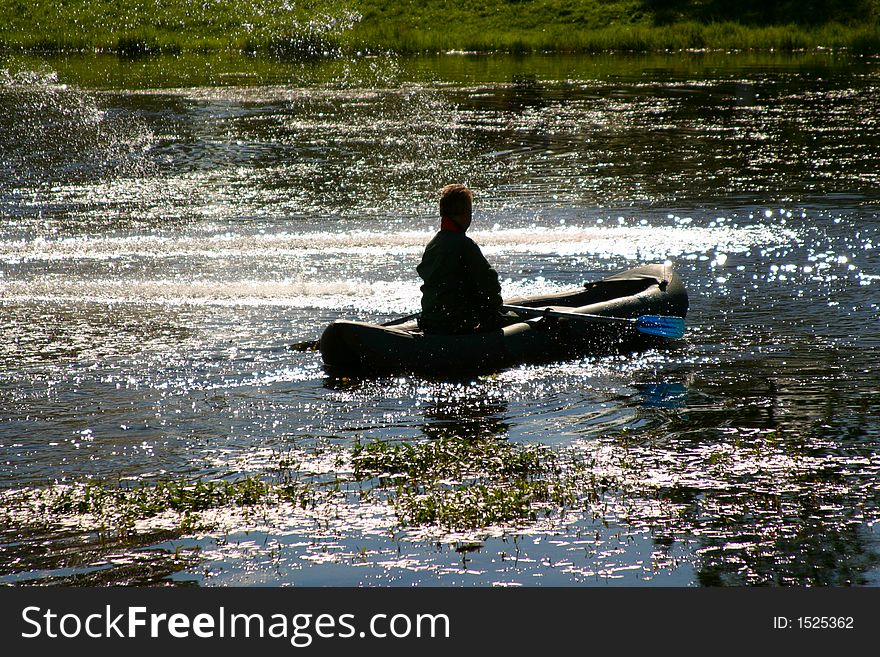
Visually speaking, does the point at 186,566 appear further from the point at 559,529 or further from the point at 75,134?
the point at 75,134

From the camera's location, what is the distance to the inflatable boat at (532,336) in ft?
30.8

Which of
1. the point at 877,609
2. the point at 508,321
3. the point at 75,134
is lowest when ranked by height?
the point at 877,609

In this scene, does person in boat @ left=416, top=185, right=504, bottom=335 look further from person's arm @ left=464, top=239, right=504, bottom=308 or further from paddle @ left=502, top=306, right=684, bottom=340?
paddle @ left=502, top=306, right=684, bottom=340

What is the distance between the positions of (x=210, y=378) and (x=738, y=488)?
4.50m

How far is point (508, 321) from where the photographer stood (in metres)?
10.0

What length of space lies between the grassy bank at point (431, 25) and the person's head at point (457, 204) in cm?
3251

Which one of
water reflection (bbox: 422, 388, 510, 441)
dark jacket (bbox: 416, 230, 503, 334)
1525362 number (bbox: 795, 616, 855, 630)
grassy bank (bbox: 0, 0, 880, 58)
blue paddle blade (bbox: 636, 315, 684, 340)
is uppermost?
grassy bank (bbox: 0, 0, 880, 58)

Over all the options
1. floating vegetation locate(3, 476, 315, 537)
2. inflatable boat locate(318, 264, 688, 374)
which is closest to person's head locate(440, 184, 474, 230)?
inflatable boat locate(318, 264, 688, 374)

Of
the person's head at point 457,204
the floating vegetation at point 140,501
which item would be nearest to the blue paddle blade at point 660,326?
the person's head at point 457,204

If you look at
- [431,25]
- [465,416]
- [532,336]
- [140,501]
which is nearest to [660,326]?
[532,336]

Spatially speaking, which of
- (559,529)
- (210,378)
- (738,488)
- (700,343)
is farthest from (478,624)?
(700,343)

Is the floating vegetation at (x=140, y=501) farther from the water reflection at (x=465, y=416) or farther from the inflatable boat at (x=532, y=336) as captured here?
the inflatable boat at (x=532, y=336)

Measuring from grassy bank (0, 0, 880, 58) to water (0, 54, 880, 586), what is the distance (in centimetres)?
1707

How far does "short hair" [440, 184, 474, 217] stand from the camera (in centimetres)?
902
